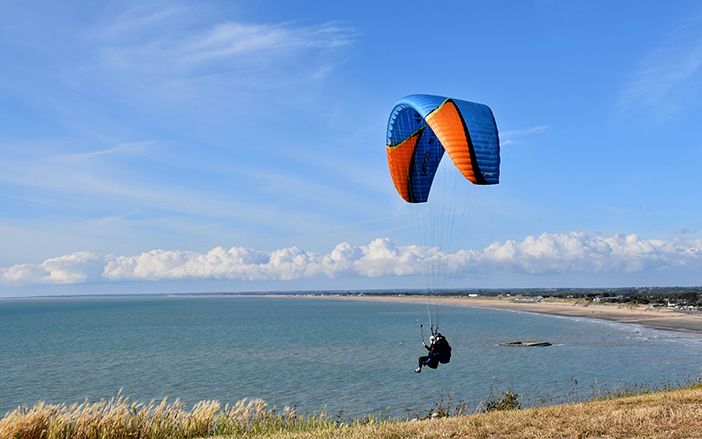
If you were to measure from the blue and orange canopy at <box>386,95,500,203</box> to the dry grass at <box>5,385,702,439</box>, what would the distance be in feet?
17.2

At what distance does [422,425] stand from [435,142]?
8.95 meters

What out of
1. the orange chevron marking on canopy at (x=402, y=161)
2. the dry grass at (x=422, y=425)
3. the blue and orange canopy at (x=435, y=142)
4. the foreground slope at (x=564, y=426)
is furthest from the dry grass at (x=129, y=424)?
the orange chevron marking on canopy at (x=402, y=161)

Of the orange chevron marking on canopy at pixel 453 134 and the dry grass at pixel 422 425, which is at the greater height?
the orange chevron marking on canopy at pixel 453 134

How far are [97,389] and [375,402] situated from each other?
17.0 metres

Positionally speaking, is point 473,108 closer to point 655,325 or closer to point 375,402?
point 375,402

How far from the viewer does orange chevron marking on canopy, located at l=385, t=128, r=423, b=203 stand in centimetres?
1689

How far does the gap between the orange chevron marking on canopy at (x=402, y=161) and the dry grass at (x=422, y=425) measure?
6989 mm

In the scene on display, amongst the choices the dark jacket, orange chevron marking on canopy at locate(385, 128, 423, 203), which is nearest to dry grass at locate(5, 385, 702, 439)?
the dark jacket

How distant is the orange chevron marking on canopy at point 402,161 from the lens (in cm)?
1689

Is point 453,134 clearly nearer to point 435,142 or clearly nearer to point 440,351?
point 435,142

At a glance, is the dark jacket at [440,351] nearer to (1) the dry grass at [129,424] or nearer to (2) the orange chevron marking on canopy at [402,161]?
(1) the dry grass at [129,424]

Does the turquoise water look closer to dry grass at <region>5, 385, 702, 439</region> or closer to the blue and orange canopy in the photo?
the blue and orange canopy

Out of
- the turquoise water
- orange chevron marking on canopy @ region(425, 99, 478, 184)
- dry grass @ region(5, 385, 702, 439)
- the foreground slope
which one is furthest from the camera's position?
the turquoise water

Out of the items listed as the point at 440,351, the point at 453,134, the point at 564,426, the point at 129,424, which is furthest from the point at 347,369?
the point at 564,426
